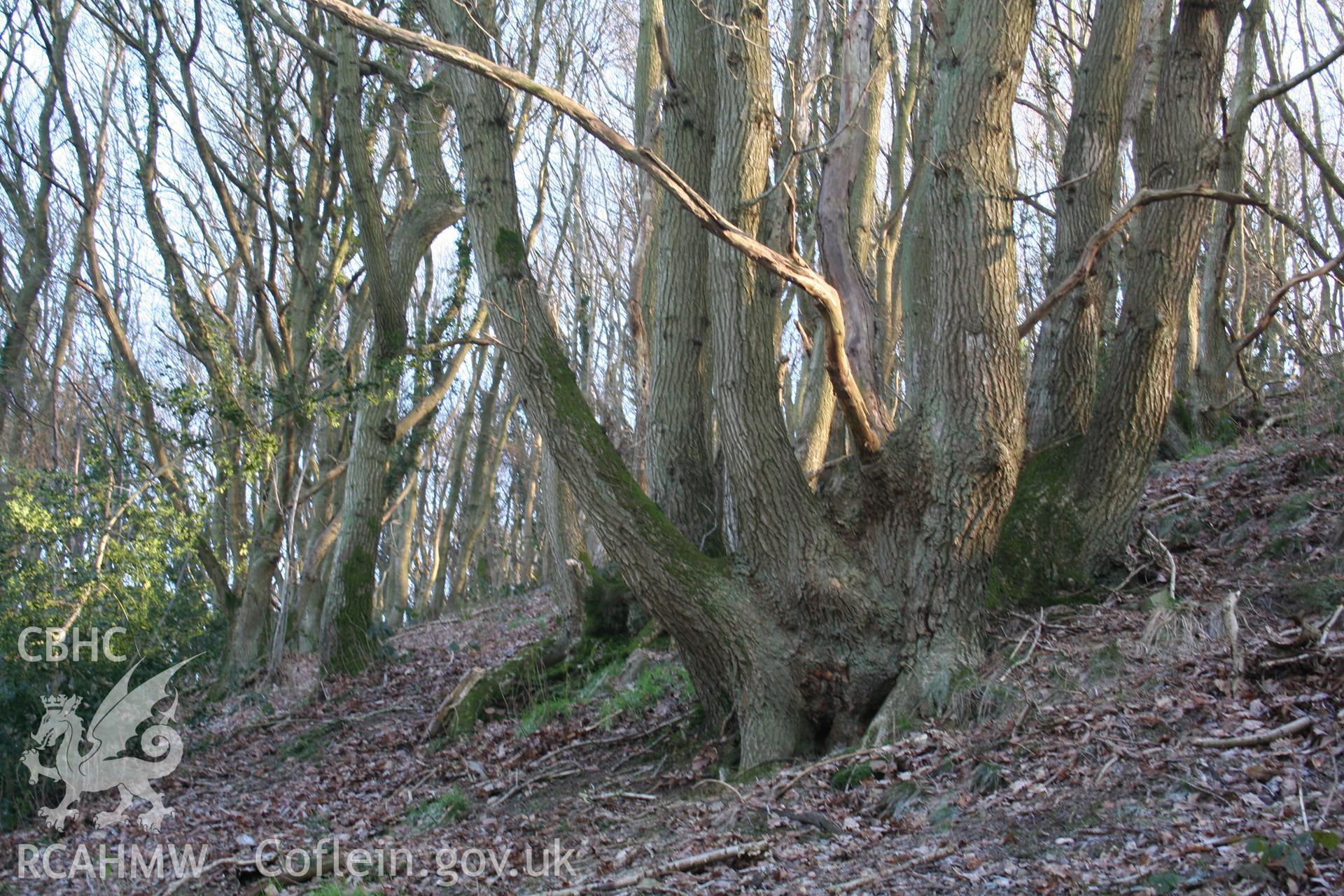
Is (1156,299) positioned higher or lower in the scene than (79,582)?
higher

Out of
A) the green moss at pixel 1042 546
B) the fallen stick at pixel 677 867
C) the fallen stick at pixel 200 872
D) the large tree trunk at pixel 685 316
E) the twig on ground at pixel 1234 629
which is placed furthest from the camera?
the large tree trunk at pixel 685 316

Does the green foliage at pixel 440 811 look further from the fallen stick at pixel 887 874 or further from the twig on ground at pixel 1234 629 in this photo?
the twig on ground at pixel 1234 629

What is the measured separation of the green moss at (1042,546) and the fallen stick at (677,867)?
2530 mm

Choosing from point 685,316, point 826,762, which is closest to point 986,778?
point 826,762

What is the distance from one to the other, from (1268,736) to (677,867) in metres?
2.44

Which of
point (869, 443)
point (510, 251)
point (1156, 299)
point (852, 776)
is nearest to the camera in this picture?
point (852, 776)

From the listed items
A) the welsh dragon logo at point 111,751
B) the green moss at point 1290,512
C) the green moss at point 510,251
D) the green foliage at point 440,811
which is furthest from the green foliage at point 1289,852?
the welsh dragon logo at point 111,751

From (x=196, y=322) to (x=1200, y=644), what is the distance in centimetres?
1131

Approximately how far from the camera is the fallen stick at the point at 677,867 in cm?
436

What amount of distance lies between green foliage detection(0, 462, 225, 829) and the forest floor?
1036mm

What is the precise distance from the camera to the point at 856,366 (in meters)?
6.49

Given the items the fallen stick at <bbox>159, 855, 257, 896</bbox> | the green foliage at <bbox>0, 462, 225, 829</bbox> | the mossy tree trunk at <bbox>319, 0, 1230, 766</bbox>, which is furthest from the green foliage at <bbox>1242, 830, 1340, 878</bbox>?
the green foliage at <bbox>0, 462, 225, 829</bbox>

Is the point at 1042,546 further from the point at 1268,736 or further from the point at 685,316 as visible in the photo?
the point at 685,316

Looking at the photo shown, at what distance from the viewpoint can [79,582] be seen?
8.98 metres
